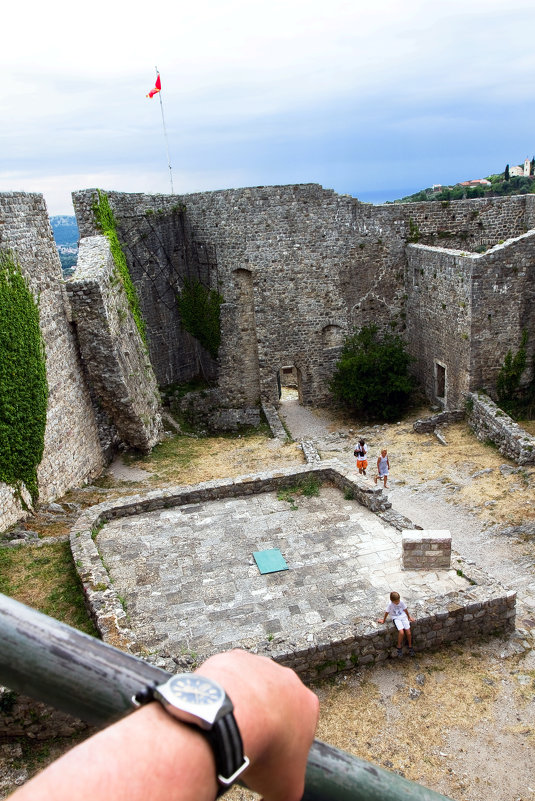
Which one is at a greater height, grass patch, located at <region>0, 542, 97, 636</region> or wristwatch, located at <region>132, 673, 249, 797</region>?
wristwatch, located at <region>132, 673, 249, 797</region>

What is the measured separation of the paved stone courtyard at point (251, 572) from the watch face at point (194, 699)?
6676mm

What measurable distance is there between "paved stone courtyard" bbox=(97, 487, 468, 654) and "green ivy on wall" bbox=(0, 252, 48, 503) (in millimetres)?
2110

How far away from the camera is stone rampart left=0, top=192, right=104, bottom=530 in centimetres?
1139

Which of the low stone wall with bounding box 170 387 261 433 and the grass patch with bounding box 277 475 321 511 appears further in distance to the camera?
the low stone wall with bounding box 170 387 261 433

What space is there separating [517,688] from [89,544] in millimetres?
6374

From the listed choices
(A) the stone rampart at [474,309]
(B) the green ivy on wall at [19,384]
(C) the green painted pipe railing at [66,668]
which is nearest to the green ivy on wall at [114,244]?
(B) the green ivy on wall at [19,384]

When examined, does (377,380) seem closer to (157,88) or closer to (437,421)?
(437,421)

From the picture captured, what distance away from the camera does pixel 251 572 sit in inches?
348

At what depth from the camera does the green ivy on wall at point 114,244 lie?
17.6 meters

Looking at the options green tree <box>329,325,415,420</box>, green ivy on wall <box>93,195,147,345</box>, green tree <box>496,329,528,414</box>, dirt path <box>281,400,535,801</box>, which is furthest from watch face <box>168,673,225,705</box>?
green tree <box>329,325,415,420</box>

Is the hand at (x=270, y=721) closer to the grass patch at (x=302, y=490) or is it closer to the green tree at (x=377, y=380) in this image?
the grass patch at (x=302, y=490)

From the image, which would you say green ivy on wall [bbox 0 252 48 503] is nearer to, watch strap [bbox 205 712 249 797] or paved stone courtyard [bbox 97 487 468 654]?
paved stone courtyard [bbox 97 487 468 654]

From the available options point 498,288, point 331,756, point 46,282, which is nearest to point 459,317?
point 498,288

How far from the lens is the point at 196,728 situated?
92 centimetres
